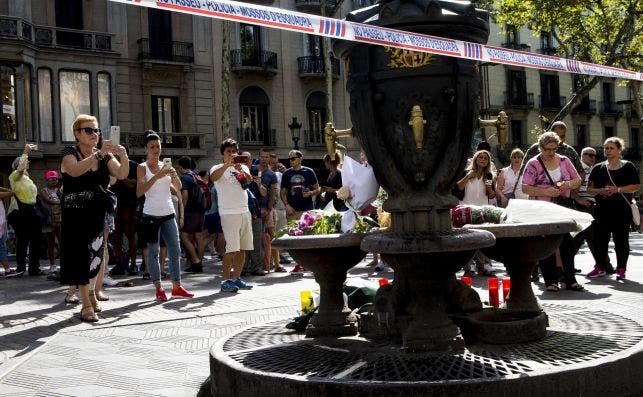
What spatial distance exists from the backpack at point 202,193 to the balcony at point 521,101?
3976 centimetres

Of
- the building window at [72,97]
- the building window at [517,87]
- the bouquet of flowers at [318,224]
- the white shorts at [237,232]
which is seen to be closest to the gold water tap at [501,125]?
the bouquet of flowers at [318,224]

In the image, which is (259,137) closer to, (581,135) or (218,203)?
(218,203)

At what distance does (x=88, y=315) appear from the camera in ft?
24.6

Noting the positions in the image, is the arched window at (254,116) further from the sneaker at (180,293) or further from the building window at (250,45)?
the sneaker at (180,293)

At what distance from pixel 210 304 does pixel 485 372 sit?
16.9 feet

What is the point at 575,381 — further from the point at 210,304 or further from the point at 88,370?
the point at 210,304

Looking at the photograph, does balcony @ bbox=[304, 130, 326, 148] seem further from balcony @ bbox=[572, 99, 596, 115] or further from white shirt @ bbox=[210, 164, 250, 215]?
white shirt @ bbox=[210, 164, 250, 215]

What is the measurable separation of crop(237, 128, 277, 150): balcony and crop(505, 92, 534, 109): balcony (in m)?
19.9

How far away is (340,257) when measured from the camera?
5285mm

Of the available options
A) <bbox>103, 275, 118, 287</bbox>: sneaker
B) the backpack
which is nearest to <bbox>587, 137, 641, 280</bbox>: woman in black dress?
the backpack

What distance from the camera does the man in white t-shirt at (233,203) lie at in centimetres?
934

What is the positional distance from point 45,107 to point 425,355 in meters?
30.0

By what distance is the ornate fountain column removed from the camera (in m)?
4.39

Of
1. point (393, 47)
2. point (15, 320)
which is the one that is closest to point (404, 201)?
point (393, 47)
